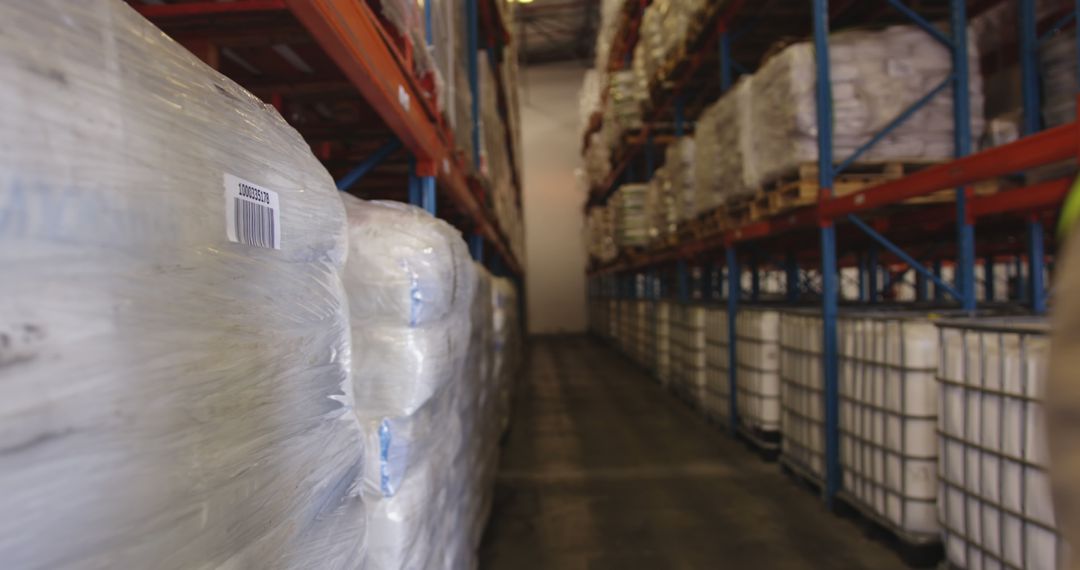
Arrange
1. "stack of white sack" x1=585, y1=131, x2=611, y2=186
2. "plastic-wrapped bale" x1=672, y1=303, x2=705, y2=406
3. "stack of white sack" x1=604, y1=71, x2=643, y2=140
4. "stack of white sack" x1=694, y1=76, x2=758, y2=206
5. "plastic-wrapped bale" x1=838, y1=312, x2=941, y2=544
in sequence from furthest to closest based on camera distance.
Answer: "stack of white sack" x1=585, y1=131, x2=611, y2=186 < "stack of white sack" x1=604, y1=71, x2=643, y2=140 < "plastic-wrapped bale" x1=672, y1=303, x2=705, y2=406 < "stack of white sack" x1=694, y1=76, x2=758, y2=206 < "plastic-wrapped bale" x1=838, y1=312, x2=941, y2=544

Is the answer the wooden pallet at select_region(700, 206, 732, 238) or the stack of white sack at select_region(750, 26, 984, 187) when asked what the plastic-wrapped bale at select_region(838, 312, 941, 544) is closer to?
the stack of white sack at select_region(750, 26, 984, 187)

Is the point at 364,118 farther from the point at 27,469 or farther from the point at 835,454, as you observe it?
the point at 835,454

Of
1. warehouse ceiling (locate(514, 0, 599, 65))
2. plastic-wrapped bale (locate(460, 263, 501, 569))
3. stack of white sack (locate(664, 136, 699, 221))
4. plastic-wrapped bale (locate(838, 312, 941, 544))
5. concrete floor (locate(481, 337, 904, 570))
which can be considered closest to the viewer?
plastic-wrapped bale (locate(460, 263, 501, 569))

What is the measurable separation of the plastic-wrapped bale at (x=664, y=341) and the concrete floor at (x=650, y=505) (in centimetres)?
165

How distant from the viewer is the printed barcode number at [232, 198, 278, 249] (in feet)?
3.14

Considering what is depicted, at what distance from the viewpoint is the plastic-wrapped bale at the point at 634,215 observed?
1054cm

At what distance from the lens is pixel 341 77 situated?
9.39 ft

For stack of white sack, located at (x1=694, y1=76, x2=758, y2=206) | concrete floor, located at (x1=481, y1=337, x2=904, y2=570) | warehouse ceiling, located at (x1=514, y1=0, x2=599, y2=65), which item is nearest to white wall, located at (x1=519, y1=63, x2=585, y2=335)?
warehouse ceiling, located at (x1=514, y1=0, x2=599, y2=65)

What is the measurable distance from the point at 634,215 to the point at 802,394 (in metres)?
6.17

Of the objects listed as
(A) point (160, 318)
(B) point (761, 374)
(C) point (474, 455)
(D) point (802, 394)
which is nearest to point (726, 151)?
(B) point (761, 374)

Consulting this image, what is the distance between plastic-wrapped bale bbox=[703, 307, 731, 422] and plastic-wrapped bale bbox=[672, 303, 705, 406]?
0.27 meters

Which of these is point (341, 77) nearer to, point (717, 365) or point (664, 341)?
point (717, 365)

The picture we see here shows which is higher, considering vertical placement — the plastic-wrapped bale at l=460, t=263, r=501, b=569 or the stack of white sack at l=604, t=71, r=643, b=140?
the stack of white sack at l=604, t=71, r=643, b=140

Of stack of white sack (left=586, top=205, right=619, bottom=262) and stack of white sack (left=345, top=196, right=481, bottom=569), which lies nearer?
stack of white sack (left=345, top=196, right=481, bottom=569)
